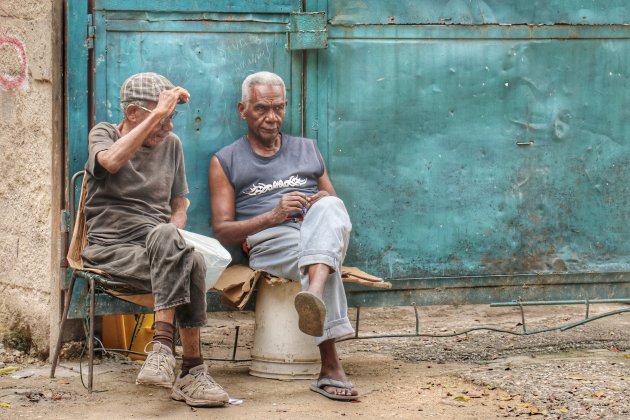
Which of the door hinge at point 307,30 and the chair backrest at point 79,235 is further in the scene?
the door hinge at point 307,30

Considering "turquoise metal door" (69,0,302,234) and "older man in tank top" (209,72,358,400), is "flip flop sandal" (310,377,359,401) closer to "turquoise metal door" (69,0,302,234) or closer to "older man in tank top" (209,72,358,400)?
"older man in tank top" (209,72,358,400)

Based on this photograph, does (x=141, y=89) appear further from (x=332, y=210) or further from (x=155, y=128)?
(x=332, y=210)

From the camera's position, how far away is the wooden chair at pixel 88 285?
5250 millimetres

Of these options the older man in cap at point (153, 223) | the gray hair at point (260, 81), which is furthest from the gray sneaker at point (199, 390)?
the gray hair at point (260, 81)

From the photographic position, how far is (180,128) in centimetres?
598

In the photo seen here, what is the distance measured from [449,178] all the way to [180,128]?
156cm

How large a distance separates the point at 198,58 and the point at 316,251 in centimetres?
139

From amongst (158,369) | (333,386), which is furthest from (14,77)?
(333,386)

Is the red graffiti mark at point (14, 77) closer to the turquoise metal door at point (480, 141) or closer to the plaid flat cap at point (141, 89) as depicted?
the plaid flat cap at point (141, 89)

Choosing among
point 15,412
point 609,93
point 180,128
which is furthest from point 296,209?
point 609,93

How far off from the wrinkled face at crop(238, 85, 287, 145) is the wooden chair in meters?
0.93

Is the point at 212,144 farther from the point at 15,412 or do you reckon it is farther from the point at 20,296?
the point at 15,412

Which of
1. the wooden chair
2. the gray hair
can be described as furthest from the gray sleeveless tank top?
the wooden chair

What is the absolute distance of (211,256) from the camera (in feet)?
17.6
